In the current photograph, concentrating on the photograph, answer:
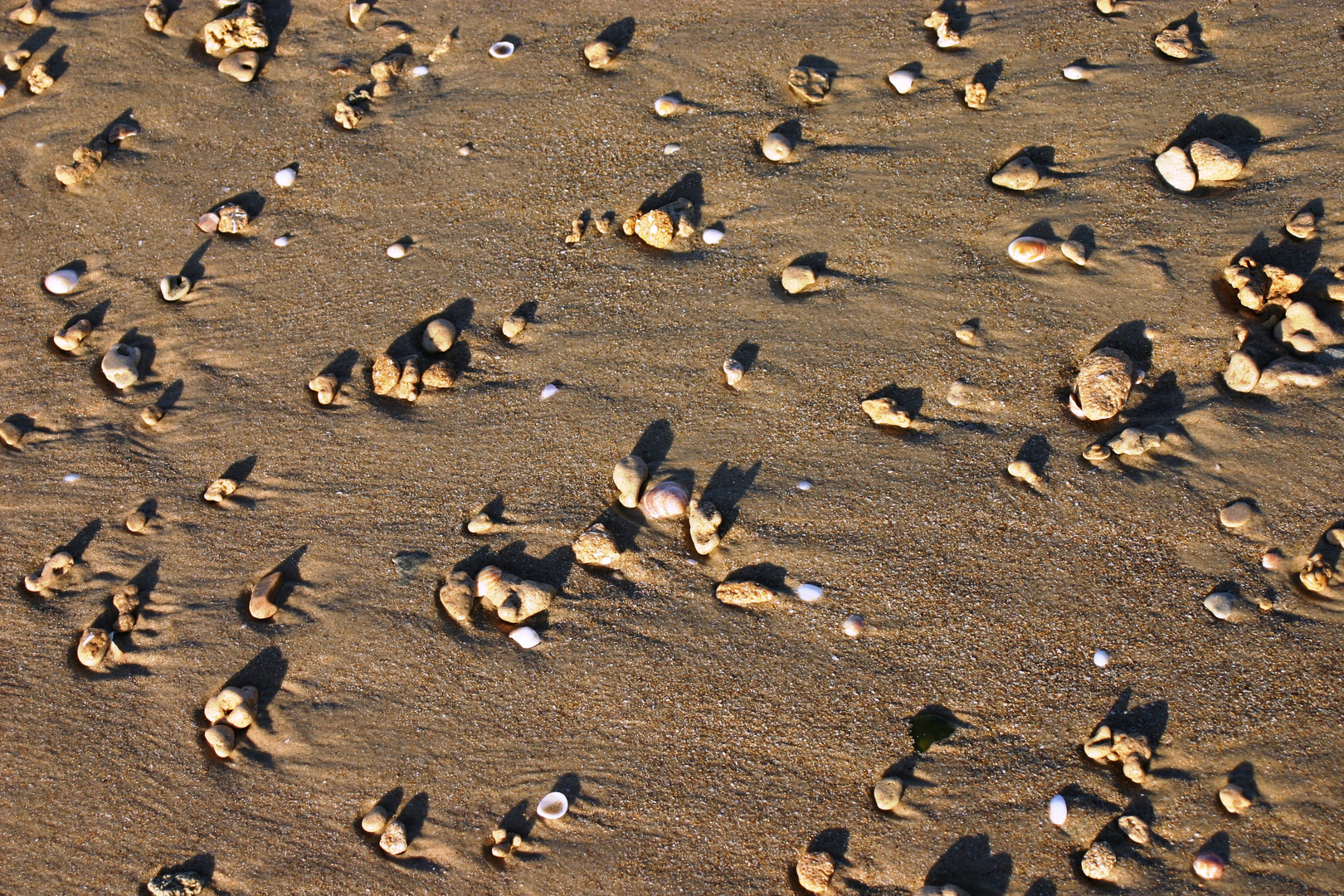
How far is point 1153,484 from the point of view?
306 cm

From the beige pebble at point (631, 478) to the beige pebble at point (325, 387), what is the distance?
132cm

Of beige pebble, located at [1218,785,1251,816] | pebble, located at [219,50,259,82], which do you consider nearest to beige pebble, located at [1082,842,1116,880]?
beige pebble, located at [1218,785,1251,816]

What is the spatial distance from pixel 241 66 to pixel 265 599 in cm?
314

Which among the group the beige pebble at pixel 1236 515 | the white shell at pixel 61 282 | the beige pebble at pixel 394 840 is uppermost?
the white shell at pixel 61 282

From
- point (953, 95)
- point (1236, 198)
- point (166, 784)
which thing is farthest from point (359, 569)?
point (1236, 198)

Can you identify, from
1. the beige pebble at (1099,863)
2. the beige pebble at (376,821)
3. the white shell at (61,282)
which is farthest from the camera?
the white shell at (61,282)

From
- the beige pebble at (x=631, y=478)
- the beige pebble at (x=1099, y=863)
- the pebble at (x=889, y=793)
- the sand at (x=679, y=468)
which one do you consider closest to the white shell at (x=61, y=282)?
the sand at (x=679, y=468)

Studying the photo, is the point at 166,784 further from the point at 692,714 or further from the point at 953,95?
the point at 953,95

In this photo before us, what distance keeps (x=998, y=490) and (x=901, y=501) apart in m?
0.37

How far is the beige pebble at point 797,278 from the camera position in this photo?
3504 millimetres

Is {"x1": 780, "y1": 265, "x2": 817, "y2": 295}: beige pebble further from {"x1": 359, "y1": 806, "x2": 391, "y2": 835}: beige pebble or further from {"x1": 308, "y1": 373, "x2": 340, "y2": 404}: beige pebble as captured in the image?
{"x1": 359, "y1": 806, "x2": 391, "y2": 835}: beige pebble

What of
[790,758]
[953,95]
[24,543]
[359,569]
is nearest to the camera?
[790,758]

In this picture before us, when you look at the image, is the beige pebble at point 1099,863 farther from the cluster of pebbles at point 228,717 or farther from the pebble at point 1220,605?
the cluster of pebbles at point 228,717

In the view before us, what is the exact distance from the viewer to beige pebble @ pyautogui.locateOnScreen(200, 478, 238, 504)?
Result: 336 centimetres
